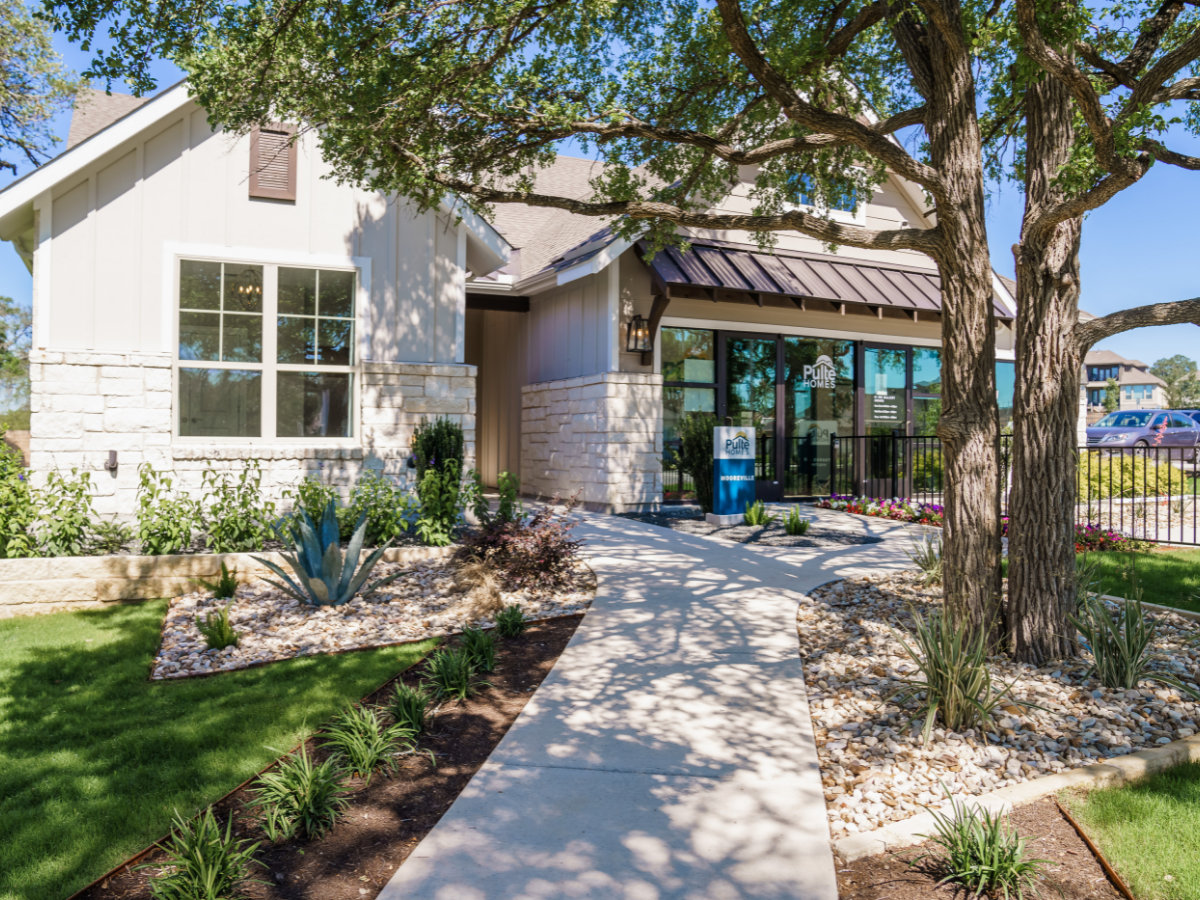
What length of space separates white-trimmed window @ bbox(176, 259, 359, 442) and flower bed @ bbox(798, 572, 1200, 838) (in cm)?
671

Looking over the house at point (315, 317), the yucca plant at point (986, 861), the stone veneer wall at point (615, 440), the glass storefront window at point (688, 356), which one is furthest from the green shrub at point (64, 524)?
the glass storefront window at point (688, 356)

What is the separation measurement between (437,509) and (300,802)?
5.25m

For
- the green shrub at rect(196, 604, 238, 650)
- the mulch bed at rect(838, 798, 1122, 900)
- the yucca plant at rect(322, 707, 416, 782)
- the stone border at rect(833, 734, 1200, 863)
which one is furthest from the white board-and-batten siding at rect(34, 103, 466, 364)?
the mulch bed at rect(838, 798, 1122, 900)

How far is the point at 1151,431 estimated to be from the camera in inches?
943

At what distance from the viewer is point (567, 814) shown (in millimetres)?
3113

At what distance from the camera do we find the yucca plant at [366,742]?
3.45 metres

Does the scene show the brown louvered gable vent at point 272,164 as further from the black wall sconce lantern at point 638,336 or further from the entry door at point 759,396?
the entry door at point 759,396

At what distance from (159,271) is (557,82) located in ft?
17.3

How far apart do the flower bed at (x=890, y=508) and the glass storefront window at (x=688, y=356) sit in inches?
110

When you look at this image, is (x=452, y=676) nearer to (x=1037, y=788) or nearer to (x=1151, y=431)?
(x=1037, y=788)

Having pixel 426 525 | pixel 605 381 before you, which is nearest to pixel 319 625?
pixel 426 525

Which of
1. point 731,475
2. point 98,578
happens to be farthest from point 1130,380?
point 98,578

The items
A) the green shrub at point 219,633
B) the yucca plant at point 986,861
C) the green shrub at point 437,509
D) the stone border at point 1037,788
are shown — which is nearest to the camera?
the yucca plant at point 986,861

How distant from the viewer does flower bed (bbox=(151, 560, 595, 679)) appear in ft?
17.4
